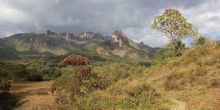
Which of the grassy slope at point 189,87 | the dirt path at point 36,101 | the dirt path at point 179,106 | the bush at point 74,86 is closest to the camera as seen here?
the dirt path at point 179,106

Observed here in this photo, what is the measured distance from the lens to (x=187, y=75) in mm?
28219

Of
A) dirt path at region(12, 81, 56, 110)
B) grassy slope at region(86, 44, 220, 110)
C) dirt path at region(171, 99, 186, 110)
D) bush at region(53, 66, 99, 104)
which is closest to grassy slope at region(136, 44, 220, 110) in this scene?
grassy slope at region(86, 44, 220, 110)

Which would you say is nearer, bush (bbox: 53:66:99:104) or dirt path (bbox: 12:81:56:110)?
bush (bbox: 53:66:99:104)

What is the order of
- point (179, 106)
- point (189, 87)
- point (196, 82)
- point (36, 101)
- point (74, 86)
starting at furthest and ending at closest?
point (36, 101) → point (74, 86) → point (196, 82) → point (189, 87) → point (179, 106)

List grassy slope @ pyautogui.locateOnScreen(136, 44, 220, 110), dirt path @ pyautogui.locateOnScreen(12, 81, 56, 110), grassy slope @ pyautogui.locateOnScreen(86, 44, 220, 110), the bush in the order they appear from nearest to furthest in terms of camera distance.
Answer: grassy slope @ pyautogui.locateOnScreen(136, 44, 220, 110)
grassy slope @ pyautogui.locateOnScreen(86, 44, 220, 110)
the bush
dirt path @ pyautogui.locateOnScreen(12, 81, 56, 110)

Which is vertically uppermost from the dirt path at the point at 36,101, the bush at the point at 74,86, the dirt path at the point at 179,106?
the bush at the point at 74,86

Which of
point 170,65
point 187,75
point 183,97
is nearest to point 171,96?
point 183,97

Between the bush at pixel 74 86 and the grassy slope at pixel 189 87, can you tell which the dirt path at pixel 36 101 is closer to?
the bush at pixel 74 86

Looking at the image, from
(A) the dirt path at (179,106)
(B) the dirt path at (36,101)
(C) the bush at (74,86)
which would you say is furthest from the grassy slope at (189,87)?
(B) the dirt path at (36,101)

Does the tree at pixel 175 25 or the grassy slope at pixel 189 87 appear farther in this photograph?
the tree at pixel 175 25

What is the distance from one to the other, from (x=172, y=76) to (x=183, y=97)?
17.1ft

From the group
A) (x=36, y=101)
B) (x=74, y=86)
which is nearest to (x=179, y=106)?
(x=74, y=86)

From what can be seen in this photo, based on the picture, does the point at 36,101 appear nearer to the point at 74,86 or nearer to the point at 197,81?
the point at 74,86

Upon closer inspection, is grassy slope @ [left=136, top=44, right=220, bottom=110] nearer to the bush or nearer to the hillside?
the hillside
